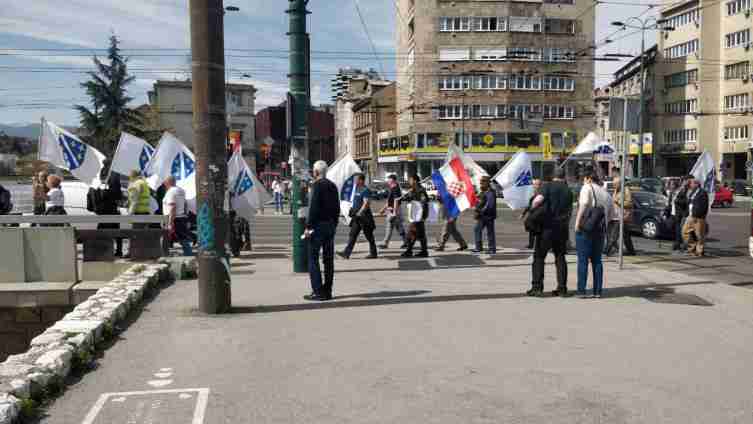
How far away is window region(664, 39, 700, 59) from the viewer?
67.5 m

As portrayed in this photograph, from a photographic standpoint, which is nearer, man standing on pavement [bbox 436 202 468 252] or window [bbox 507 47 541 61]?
man standing on pavement [bbox 436 202 468 252]

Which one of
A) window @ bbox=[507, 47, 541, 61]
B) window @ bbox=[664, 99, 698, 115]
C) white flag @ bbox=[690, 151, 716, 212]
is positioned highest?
window @ bbox=[507, 47, 541, 61]

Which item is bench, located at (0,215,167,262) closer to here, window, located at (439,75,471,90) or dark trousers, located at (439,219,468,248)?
dark trousers, located at (439,219,468,248)

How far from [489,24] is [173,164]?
54.2 meters

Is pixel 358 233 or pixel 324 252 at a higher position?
pixel 324 252

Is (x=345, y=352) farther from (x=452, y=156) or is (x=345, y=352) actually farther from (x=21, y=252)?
(x=452, y=156)

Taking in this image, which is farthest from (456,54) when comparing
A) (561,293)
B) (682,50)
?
(561,293)

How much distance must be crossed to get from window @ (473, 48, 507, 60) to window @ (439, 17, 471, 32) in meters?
2.25

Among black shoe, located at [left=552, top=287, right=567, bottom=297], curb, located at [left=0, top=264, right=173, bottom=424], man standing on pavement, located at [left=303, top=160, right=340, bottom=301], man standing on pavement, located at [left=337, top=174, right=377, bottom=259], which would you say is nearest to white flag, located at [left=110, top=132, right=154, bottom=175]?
man standing on pavement, located at [left=337, top=174, right=377, bottom=259]

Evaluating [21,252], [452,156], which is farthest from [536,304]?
[21,252]

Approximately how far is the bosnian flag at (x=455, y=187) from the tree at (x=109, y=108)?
52.3 meters

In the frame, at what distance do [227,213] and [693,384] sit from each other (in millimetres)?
5146

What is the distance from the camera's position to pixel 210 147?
26.0 feet

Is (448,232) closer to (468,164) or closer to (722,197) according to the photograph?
(468,164)
